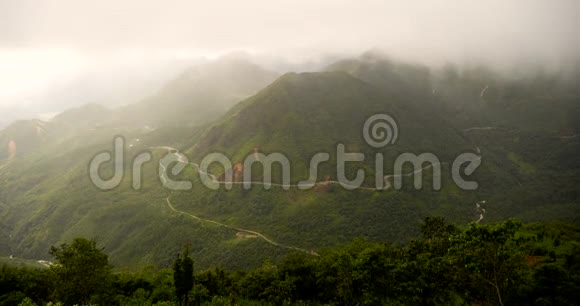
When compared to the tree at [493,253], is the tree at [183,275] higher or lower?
lower

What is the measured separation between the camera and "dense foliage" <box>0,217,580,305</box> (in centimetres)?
3381

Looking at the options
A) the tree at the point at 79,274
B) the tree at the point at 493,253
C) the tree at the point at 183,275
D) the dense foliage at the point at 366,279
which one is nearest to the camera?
A: the tree at the point at 493,253

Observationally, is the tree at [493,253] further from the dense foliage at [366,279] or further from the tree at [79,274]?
the tree at [79,274]

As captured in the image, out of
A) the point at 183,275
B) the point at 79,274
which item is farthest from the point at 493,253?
the point at 79,274

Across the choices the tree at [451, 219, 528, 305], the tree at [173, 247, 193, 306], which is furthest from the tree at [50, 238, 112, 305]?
the tree at [451, 219, 528, 305]

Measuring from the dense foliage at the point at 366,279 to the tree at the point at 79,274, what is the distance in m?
0.12

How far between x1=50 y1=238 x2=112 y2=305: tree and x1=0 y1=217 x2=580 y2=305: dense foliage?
0.38 ft

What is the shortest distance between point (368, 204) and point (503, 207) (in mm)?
65603

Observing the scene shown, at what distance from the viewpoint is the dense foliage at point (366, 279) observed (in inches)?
1331

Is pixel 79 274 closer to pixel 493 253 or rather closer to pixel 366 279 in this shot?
pixel 366 279

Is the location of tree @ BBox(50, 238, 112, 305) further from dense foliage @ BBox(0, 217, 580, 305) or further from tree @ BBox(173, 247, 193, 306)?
tree @ BBox(173, 247, 193, 306)

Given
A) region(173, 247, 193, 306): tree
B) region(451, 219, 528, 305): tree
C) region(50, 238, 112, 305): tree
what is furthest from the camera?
region(50, 238, 112, 305): tree

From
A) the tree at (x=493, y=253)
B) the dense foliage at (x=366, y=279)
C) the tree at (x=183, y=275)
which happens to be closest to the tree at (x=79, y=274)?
the dense foliage at (x=366, y=279)

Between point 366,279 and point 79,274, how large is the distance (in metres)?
36.1
